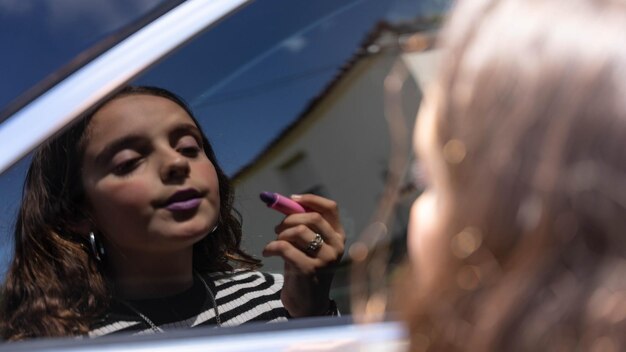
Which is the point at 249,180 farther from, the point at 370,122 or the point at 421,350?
the point at 421,350

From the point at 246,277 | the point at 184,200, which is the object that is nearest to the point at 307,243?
the point at 246,277

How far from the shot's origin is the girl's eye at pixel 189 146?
1879 mm

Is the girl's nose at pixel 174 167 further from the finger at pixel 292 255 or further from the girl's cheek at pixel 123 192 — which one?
the finger at pixel 292 255

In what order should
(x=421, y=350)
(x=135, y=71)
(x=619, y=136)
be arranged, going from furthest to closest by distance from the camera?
1. (x=135, y=71)
2. (x=421, y=350)
3. (x=619, y=136)

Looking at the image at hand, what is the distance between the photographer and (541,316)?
1183 mm

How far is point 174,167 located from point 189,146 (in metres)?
0.04

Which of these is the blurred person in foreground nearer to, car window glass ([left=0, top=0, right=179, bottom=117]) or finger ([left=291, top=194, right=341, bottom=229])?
finger ([left=291, top=194, right=341, bottom=229])

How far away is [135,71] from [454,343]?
2.80ft

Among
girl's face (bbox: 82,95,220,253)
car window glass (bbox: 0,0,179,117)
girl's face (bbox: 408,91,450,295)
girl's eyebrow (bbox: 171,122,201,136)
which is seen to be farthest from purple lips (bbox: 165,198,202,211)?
girl's face (bbox: 408,91,450,295)

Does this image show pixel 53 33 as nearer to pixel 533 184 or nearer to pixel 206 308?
pixel 206 308

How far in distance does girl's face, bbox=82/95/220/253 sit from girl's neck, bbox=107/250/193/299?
0.02 m

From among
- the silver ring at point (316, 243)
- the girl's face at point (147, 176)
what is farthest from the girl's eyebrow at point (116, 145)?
the silver ring at point (316, 243)

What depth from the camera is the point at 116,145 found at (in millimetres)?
1867

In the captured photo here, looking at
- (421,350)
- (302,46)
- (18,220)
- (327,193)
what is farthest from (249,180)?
(421,350)
